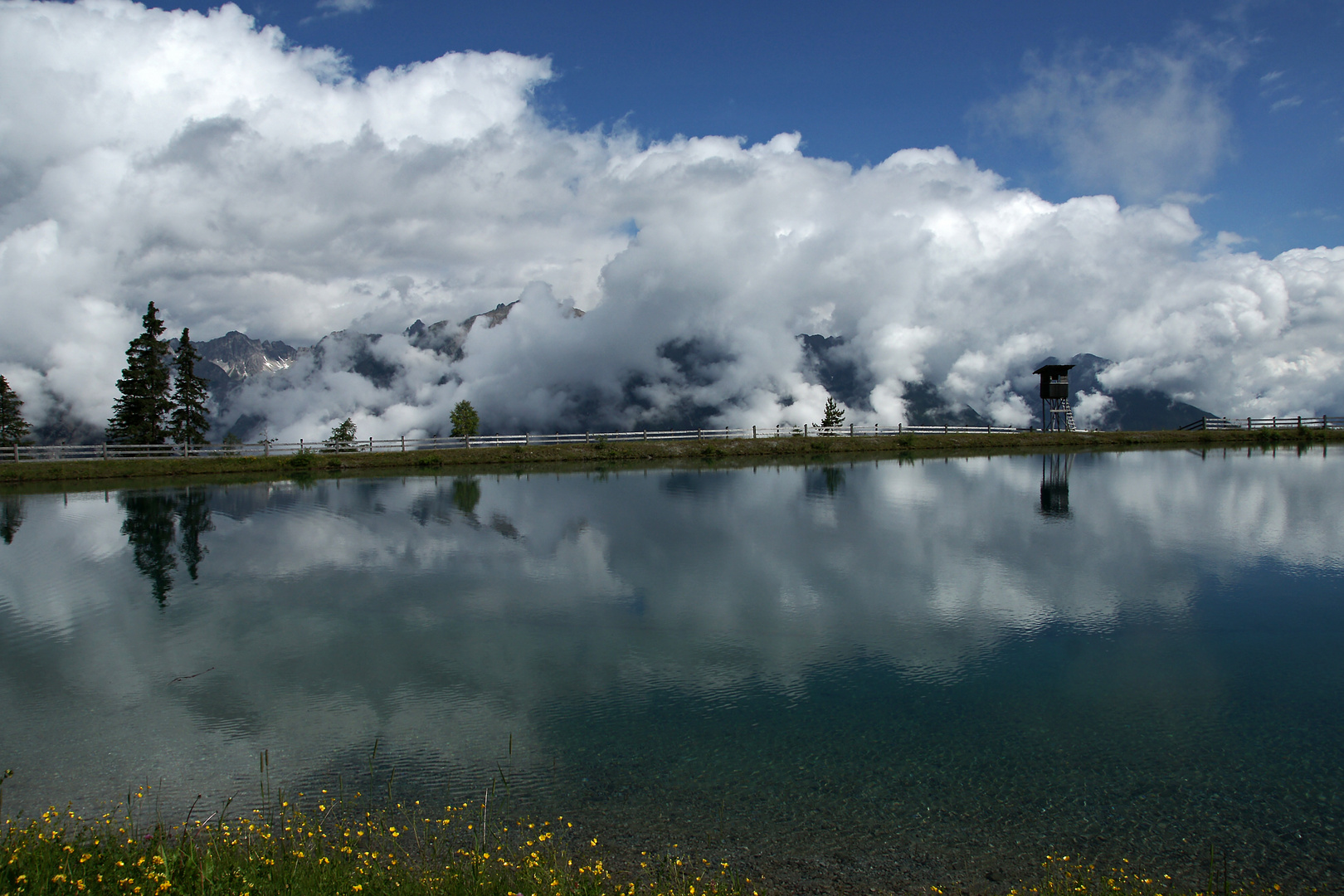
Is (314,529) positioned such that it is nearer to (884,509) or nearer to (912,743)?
(884,509)

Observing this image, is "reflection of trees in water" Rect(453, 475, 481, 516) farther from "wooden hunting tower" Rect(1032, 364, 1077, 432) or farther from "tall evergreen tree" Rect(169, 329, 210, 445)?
"wooden hunting tower" Rect(1032, 364, 1077, 432)

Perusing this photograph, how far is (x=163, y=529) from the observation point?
30.4 m

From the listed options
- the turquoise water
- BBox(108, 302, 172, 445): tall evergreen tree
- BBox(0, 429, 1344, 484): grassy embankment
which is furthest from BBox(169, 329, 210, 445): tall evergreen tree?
the turquoise water

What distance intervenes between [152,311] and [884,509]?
240 feet

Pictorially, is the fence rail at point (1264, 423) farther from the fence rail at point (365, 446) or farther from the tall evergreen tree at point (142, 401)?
the tall evergreen tree at point (142, 401)

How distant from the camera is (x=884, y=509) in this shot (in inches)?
1234

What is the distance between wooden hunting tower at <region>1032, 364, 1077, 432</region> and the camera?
3393 inches

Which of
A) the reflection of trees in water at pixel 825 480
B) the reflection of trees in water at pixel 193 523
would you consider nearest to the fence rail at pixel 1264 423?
the reflection of trees in water at pixel 825 480

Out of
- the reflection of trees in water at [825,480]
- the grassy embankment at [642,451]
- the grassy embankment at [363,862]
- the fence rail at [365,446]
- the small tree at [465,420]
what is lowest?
the grassy embankment at [363,862]

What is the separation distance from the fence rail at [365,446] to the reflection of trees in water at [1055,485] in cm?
2512

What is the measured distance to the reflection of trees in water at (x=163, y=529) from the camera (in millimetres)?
22312

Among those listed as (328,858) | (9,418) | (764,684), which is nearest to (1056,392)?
(764,684)

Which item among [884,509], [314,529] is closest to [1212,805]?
[884,509]

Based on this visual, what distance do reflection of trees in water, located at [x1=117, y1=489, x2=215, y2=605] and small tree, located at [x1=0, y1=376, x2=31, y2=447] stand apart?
46669mm
